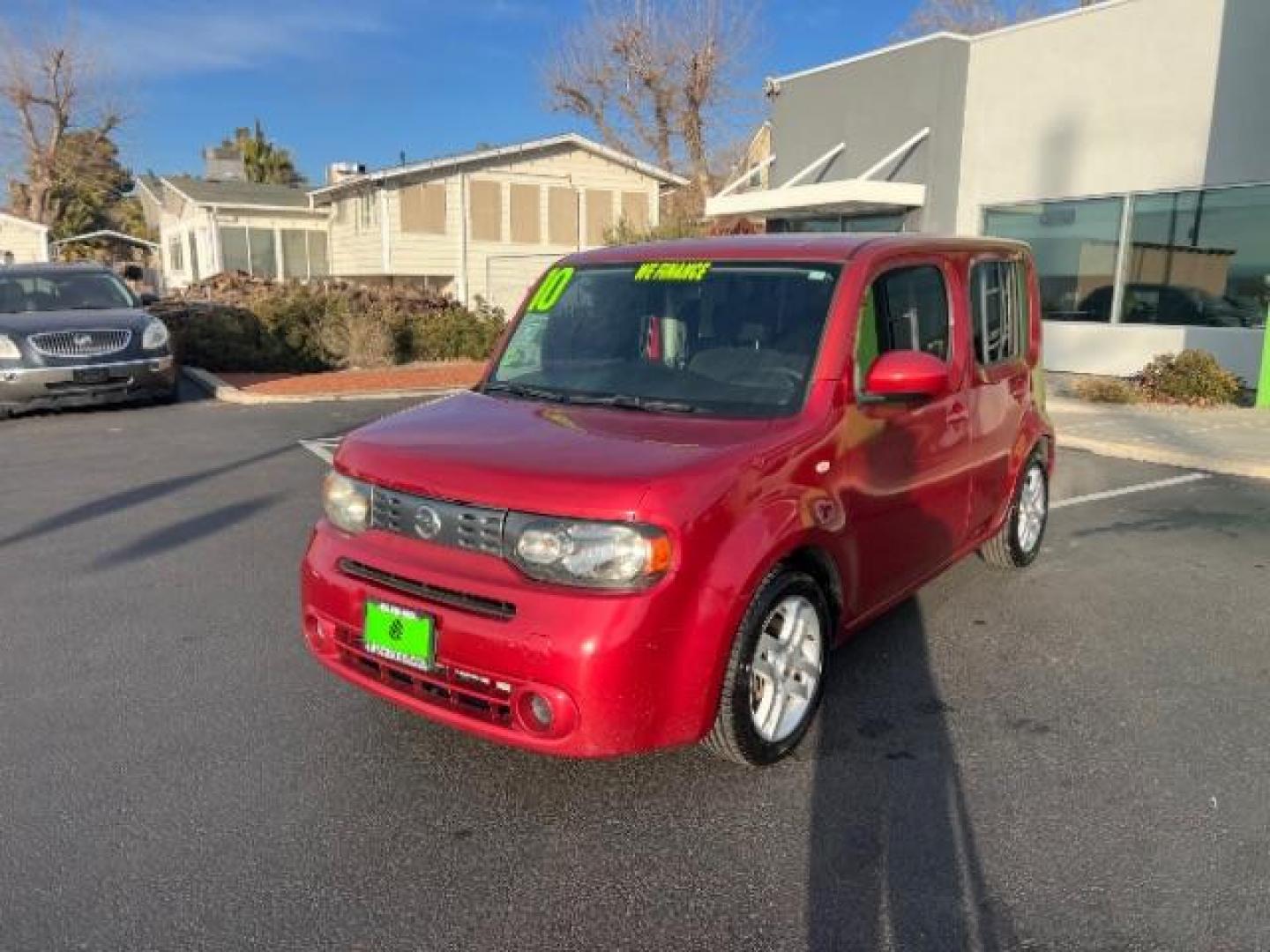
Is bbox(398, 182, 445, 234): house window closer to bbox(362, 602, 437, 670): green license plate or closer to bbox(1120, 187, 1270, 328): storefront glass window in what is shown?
bbox(1120, 187, 1270, 328): storefront glass window

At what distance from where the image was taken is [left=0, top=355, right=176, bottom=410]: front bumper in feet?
34.5

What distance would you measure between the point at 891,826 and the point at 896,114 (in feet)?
53.6

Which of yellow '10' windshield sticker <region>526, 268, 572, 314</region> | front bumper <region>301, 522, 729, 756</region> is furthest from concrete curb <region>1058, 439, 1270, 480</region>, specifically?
front bumper <region>301, 522, 729, 756</region>

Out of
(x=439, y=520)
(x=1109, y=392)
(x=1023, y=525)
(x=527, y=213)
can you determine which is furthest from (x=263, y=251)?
(x=439, y=520)

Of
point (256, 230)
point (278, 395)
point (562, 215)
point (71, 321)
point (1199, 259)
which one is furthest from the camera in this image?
point (256, 230)

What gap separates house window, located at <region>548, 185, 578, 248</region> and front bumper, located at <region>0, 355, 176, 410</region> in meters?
18.4

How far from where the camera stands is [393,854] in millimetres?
2900

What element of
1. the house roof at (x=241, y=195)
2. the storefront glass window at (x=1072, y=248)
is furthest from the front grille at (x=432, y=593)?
the house roof at (x=241, y=195)

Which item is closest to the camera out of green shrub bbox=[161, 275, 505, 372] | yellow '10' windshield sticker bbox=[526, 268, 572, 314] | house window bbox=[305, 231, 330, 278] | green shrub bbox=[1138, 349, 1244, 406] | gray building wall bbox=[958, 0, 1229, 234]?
yellow '10' windshield sticker bbox=[526, 268, 572, 314]

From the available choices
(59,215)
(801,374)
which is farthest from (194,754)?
(59,215)

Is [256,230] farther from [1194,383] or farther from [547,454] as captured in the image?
[547,454]

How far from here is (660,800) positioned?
3189 millimetres

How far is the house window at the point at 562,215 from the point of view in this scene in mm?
28734

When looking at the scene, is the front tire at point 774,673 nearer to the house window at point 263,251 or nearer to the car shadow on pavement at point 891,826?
the car shadow on pavement at point 891,826
